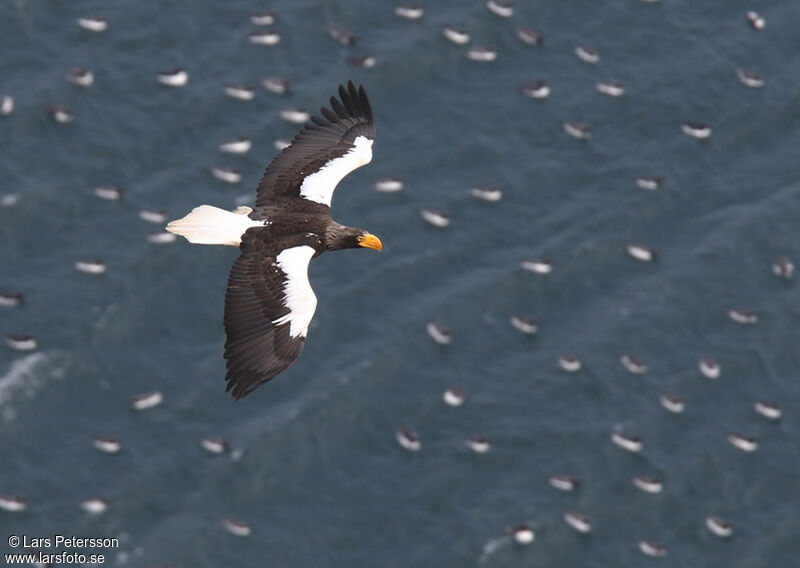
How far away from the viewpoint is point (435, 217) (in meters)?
79.2

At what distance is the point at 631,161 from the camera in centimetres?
8375

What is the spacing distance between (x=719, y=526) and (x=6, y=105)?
36.5 m

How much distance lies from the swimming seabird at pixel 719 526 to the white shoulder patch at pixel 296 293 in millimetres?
37028

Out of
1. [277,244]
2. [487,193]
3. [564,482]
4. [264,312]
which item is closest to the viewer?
[264,312]

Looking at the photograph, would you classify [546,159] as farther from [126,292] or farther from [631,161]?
[126,292]


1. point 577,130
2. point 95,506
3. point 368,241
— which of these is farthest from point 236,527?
point 368,241

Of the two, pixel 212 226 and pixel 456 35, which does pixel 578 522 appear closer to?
pixel 456 35

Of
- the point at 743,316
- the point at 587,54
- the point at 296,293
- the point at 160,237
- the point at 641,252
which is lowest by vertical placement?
the point at 160,237

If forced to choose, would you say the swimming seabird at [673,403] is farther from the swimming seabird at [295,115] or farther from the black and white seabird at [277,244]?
the black and white seabird at [277,244]

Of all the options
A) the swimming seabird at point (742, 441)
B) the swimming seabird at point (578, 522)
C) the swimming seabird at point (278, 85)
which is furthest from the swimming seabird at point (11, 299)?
the swimming seabird at point (742, 441)

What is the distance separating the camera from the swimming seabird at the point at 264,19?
8544cm

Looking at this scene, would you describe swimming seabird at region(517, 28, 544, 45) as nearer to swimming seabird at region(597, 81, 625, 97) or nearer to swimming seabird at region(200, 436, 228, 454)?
swimming seabird at region(597, 81, 625, 97)

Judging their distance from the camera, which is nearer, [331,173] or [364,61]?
[331,173]

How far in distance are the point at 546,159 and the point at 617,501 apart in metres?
18.3
